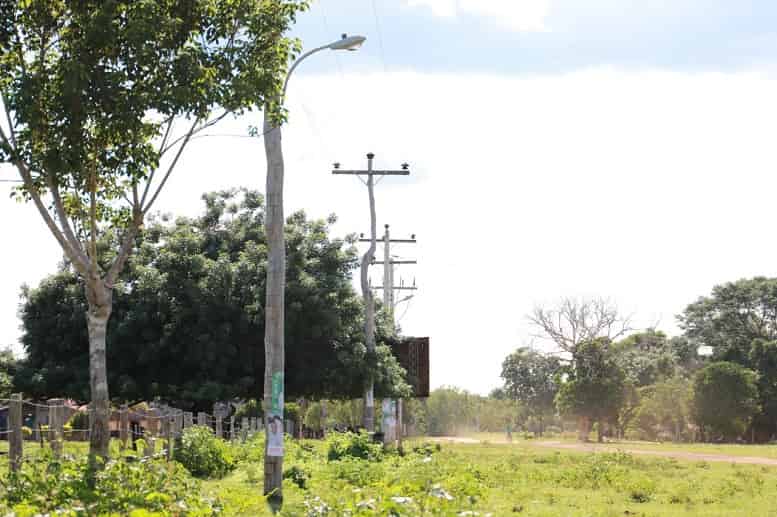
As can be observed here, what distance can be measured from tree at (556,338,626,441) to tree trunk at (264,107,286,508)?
46.8 m

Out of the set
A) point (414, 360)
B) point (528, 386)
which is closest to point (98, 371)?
point (414, 360)

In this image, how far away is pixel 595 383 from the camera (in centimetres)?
6369

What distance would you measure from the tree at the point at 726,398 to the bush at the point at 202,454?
47.6m

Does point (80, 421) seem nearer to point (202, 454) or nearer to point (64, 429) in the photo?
point (202, 454)

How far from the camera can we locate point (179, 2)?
49.0 ft

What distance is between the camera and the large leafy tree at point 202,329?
1452 inches

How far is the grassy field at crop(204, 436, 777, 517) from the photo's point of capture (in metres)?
12.7

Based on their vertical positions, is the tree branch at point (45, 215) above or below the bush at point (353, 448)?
above

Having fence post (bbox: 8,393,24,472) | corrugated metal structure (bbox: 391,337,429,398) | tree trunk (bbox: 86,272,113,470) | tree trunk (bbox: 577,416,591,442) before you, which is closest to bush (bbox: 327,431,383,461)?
corrugated metal structure (bbox: 391,337,429,398)

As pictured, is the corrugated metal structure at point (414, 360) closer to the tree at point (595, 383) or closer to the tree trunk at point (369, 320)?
the tree trunk at point (369, 320)

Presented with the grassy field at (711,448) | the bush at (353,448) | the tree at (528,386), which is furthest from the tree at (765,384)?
the bush at (353,448)

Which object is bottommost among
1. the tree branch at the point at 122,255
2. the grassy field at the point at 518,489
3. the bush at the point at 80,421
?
the grassy field at the point at 518,489

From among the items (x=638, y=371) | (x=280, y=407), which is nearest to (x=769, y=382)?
(x=638, y=371)

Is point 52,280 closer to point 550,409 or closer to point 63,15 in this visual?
point 63,15
